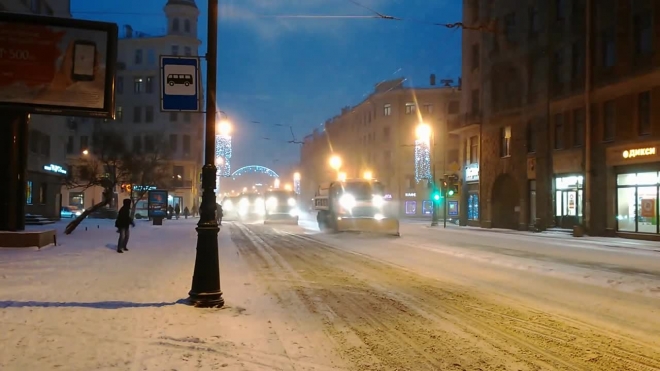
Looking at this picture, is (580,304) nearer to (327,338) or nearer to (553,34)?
(327,338)

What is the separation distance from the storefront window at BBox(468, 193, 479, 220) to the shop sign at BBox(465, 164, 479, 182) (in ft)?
4.02

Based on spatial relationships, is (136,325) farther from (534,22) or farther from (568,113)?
(534,22)

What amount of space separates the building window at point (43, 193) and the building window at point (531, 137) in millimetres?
32730

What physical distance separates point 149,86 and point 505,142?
181ft

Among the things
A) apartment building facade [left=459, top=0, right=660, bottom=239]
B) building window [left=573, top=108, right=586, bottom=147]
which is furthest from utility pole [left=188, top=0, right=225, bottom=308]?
building window [left=573, top=108, right=586, bottom=147]

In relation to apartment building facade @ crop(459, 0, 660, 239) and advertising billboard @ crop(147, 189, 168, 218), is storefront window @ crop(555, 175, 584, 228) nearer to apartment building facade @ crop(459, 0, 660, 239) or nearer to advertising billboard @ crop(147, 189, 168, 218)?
apartment building facade @ crop(459, 0, 660, 239)

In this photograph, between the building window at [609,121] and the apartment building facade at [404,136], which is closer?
Result: the building window at [609,121]

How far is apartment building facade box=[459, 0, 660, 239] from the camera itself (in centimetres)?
2986

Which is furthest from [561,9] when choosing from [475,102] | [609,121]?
[475,102]

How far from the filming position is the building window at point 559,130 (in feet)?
119

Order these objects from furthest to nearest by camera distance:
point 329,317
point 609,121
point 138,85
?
point 138,85
point 609,121
point 329,317

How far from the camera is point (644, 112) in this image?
29.8m

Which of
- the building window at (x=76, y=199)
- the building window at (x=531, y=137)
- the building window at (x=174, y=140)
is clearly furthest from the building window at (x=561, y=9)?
the building window at (x=76, y=199)

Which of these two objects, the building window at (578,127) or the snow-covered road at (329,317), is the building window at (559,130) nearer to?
the building window at (578,127)
